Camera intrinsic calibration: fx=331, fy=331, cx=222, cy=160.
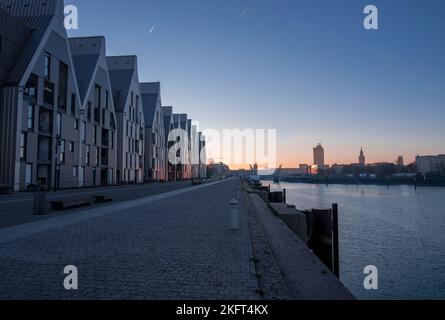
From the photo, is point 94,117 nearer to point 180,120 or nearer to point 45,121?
point 45,121

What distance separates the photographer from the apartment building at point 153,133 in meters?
72.1

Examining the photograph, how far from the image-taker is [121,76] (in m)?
61.2

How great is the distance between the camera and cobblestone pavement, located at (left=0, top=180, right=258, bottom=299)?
4653mm

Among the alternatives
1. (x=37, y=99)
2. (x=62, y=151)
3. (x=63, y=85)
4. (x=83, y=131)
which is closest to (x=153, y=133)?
(x=83, y=131)

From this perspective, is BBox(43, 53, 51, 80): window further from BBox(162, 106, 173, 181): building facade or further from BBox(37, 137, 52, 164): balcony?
BBox(162, 106, 173, 181): building facade

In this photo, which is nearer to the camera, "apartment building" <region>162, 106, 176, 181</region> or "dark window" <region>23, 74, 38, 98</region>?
"dark window" <region>23, 74, 38, 98</region>

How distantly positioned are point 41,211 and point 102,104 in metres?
36.1

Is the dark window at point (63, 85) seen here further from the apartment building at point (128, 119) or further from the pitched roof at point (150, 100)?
the pitched roof at point (150, 100)

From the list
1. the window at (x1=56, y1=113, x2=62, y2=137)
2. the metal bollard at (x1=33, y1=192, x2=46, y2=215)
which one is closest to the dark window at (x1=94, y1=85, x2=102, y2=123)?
the window at (x1=56, y1=113, x2=62, y2=137)

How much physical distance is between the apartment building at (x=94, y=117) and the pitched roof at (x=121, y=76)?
Result: 689 centimetres

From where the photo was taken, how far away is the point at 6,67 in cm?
2997

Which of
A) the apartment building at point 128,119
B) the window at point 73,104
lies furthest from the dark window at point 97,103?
the apartment building at point 128,119

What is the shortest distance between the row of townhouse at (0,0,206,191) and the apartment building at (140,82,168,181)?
12787 mm

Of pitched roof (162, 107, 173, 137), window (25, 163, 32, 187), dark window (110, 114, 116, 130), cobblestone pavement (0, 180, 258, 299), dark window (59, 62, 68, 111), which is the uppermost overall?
pitched roof (162, 107, 173, 137)
